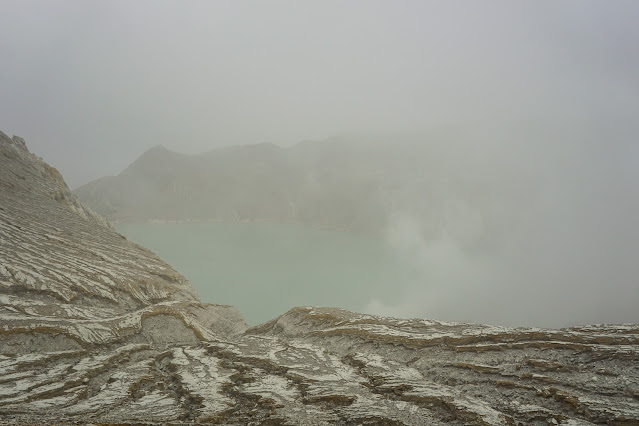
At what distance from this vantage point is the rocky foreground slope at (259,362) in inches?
386

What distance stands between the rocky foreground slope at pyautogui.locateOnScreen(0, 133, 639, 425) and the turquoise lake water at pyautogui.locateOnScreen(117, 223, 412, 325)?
32754 mm

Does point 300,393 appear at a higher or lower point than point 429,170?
lower

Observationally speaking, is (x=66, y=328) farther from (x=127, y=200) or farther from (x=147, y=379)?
(x=127, y=200)

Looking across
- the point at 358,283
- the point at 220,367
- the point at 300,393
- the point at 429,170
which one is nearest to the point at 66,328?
the point at 220,367

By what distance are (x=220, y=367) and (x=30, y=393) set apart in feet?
21.2

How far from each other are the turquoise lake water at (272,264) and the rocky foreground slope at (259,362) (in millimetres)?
32754

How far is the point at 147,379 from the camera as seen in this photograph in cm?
1295

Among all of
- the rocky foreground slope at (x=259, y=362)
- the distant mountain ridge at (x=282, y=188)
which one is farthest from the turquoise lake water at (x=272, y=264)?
the rocky foreground slope at (x=259, y=362)

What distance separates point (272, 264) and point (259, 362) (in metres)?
73.8

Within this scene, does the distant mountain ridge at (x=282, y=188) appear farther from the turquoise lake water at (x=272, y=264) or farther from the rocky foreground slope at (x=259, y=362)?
the rocky foreground slope at (x=259, y=362)

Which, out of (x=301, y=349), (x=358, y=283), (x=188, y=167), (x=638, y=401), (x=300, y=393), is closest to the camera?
(x=638, y=401)

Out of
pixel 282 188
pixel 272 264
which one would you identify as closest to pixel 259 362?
pixel 272 264

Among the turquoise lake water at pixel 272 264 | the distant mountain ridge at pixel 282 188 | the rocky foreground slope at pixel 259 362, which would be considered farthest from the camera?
the distant mountain ridge at pixel 282 188

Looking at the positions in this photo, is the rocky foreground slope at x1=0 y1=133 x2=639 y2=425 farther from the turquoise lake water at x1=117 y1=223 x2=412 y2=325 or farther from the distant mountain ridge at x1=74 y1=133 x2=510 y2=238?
the distant mountain ridge at x1=74 y1=133 x2=510 y2=238
